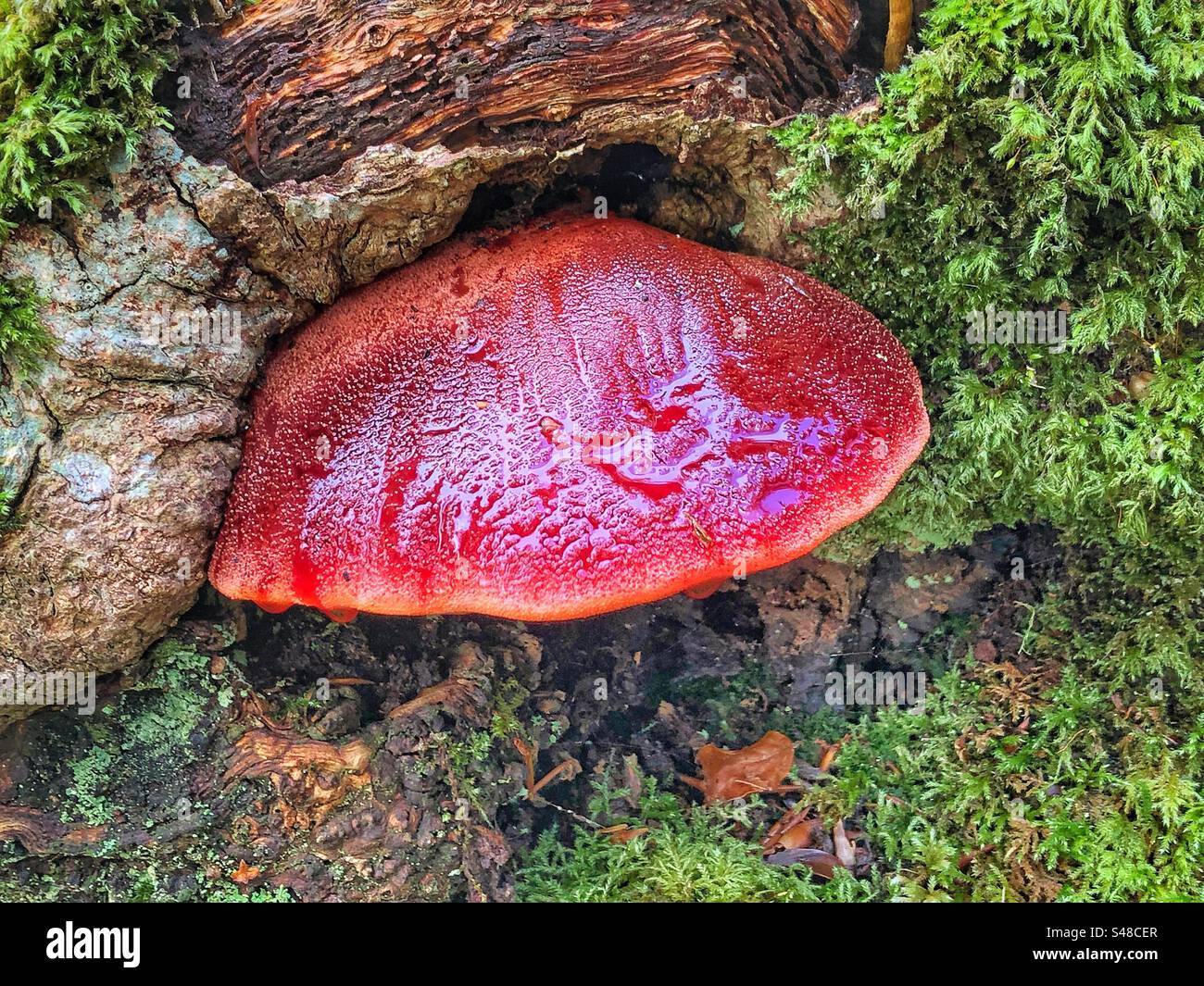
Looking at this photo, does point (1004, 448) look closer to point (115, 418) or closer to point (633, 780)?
point (633, 780)

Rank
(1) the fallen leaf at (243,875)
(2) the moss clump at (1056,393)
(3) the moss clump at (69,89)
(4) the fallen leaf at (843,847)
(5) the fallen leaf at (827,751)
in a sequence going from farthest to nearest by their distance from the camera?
1. (5) the fallen leaf at (827,751)
2. (4) the fallen leaf at (843,847)
3. (1) the fallen leaf at (243,875)
4. (2) the moss clump at (1056,393)
5. (3) the moss clump at (69,89)

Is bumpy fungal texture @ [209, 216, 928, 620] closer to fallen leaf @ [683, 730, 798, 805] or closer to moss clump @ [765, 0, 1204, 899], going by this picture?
moss clump @ [765, 0, 1204, 899]

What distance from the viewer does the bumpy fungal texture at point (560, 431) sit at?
7.95 ft

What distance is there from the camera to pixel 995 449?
9.66 ft

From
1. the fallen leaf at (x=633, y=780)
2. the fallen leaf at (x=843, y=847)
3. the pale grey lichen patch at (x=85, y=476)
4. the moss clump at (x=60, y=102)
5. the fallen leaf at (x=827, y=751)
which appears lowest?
the fallen leaf at (x=843, y=847)

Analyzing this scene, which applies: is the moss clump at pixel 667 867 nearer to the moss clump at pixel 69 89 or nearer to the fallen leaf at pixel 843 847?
the fallen leaf at pixel 843 847

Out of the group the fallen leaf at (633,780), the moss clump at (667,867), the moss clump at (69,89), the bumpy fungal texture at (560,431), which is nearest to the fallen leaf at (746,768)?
the moss clump at (667,867)

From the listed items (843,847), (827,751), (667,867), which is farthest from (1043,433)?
(667,867)

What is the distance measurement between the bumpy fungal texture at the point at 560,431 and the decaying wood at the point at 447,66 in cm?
46

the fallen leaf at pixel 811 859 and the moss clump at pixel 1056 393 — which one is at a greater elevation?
the moss clump at pixel 1056 393

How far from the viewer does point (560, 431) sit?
2559 mm

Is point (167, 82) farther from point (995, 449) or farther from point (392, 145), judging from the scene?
point (995, 449)

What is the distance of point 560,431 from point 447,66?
1.20 m

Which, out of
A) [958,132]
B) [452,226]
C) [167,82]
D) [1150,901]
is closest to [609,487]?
[452,226]
